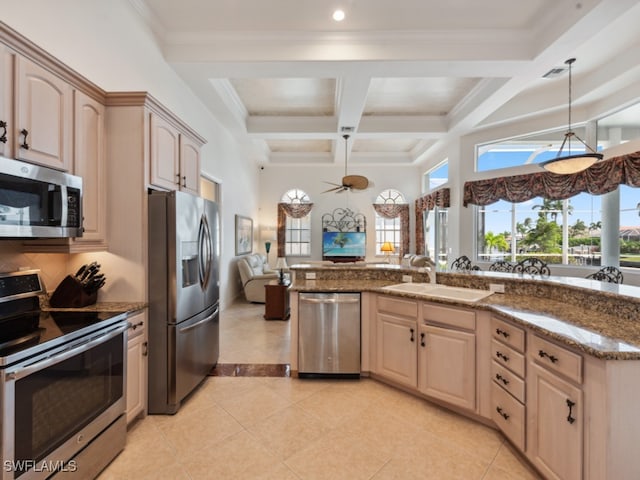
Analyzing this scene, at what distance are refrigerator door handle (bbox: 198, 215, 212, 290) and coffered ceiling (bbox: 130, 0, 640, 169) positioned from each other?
189 centimetres

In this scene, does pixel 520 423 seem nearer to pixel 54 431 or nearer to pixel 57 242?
pixel 54 431

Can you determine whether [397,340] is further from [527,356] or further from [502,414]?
[527,356]

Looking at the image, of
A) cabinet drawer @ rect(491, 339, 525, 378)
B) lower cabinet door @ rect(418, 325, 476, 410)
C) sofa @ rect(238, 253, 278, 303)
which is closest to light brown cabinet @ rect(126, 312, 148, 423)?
lower cabinet door @ rect(418, 325, 476, 410)

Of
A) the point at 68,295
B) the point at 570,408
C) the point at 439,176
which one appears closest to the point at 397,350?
the point at 570,408

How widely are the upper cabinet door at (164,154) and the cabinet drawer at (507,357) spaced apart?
2834mm

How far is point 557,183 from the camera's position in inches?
188

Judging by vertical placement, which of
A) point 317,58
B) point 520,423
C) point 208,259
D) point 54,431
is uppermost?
point 317,58

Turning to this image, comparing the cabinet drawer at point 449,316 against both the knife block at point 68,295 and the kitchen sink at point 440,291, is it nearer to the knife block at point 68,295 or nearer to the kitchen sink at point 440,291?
the kitchen sink at point 440,291

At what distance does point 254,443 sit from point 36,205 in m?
1.96

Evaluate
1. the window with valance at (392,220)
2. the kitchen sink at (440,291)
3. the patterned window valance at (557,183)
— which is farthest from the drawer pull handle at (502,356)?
the window with valance at (392,220)

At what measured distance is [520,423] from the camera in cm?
181

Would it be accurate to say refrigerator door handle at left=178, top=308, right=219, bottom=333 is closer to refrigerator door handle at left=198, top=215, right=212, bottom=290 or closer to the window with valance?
refrigerator door handle at left=198, top=215, right=212, bottom=290

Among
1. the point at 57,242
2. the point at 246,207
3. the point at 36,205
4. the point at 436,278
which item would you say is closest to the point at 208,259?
the point at 57,242

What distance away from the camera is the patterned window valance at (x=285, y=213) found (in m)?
8.44
